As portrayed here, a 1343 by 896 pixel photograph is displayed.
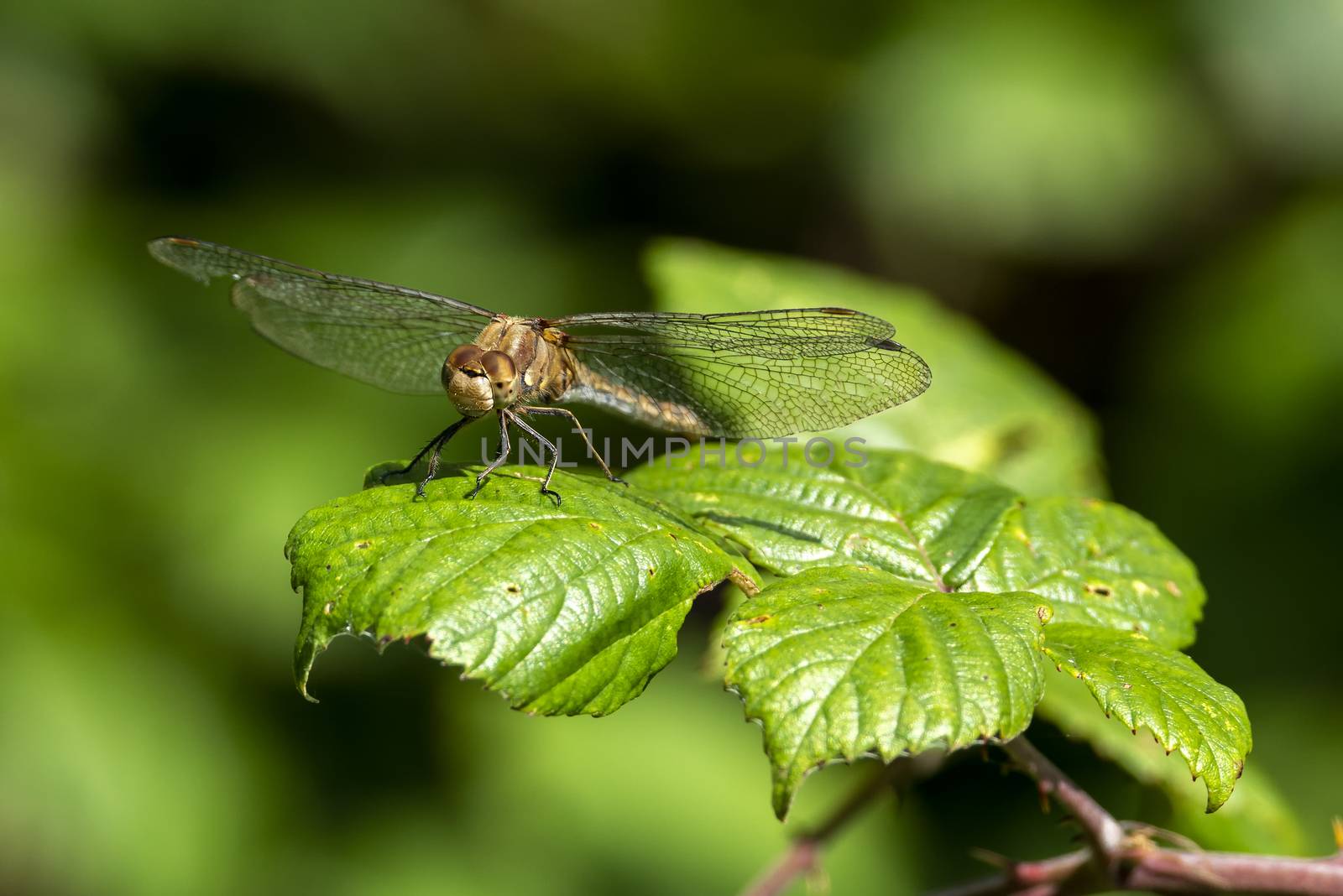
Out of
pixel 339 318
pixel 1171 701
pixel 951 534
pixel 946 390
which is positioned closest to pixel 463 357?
pixel 339 318

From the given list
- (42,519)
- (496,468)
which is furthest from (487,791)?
(496,468)

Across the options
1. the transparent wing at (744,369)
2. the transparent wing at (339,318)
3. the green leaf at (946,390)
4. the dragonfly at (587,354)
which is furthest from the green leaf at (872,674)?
the transparent wing at (339,318)

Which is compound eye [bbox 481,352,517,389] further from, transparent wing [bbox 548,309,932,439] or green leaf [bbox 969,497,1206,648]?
green leaf [bbox 969,497,1206,648]

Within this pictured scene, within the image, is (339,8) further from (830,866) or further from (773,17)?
(830,866)

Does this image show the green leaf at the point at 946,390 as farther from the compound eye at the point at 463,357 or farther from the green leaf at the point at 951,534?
the green leaf at the point at 951,534

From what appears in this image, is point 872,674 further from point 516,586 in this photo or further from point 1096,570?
point 1096,570

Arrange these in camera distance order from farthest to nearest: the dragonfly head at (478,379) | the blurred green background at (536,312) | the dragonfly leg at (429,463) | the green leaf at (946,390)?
the blurred green background at (536,312), the green leaf at (946,390), the dragonfly head at (478,379), the dragonfly leg at (429,463)

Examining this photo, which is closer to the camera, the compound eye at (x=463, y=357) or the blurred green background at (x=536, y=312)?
the compound eye at (x=463, y=357)
